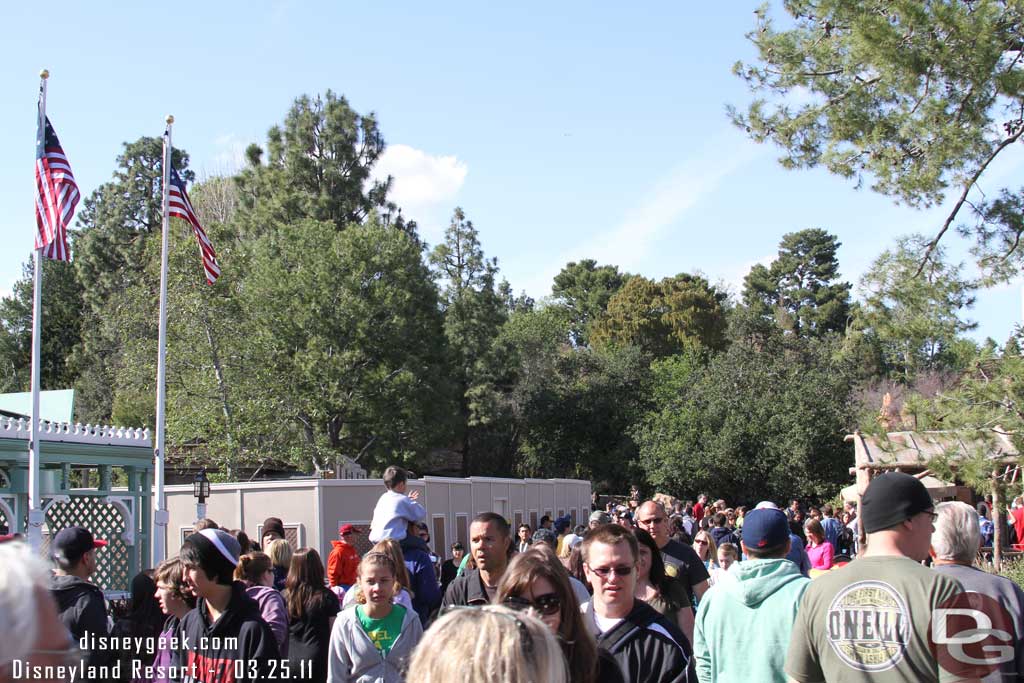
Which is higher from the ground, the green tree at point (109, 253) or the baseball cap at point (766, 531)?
the green tree at point (109, 253)

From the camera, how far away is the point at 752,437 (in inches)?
1810

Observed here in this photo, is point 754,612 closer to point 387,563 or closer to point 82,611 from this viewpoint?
point 387,563

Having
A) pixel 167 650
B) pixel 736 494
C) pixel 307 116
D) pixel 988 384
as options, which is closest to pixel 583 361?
pixel 736 494

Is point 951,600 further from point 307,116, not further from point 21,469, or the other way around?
point 307,116

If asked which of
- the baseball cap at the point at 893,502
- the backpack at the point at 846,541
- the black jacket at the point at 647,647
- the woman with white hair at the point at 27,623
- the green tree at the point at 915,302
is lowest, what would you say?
the backpack at the point at 846,541

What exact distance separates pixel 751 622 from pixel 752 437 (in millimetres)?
42648

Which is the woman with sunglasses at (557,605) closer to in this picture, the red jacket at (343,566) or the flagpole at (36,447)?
the red jacket at (343,566)

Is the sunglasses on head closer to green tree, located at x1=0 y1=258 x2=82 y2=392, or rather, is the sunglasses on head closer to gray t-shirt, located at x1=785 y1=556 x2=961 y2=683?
gray t-shirt, located at x1=785 y1=556 x2=961 y2=683

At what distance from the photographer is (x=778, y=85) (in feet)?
36.7

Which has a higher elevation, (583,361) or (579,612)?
(583,361)

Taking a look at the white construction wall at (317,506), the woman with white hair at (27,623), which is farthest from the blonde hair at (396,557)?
the white construction wall at (317,506)

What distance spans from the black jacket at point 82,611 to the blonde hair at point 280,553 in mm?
2625

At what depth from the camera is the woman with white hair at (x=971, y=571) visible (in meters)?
3.99

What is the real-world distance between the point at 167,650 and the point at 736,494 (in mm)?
43198
